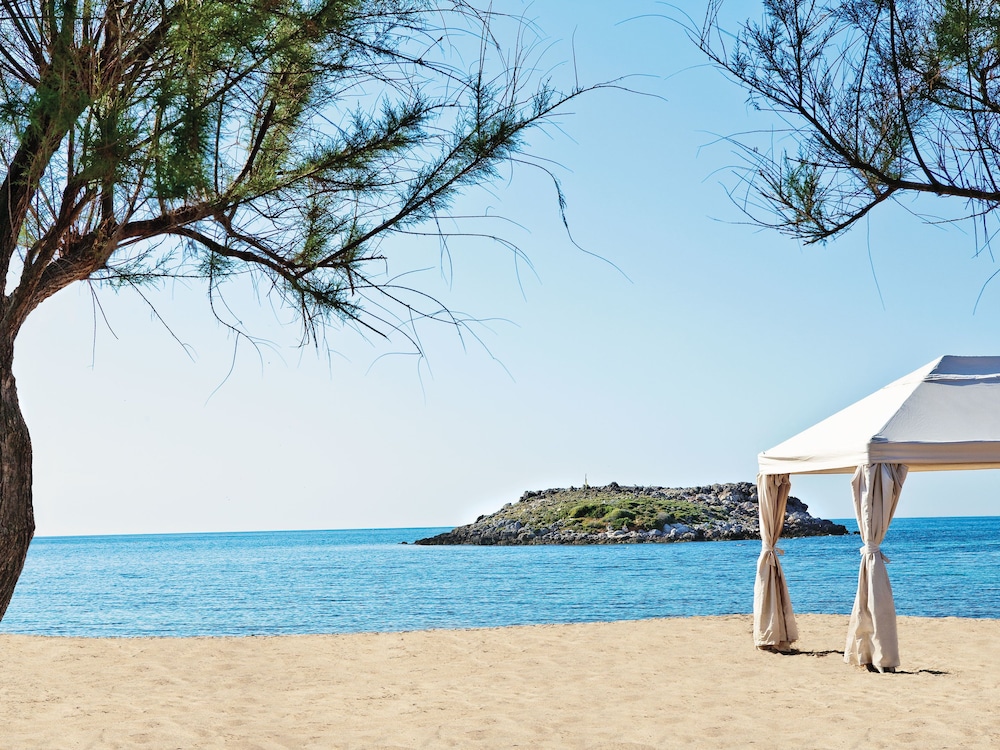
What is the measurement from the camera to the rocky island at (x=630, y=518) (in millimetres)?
52156

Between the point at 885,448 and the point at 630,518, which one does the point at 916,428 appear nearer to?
the point at 885,448

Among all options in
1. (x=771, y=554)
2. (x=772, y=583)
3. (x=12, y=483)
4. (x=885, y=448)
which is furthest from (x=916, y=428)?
(x=12, y=483)

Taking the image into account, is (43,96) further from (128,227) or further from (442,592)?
(442,592)

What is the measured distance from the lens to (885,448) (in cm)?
579

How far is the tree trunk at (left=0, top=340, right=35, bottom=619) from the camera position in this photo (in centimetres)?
262

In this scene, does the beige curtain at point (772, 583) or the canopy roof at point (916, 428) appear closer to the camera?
the canopy roof at point (916, 428)

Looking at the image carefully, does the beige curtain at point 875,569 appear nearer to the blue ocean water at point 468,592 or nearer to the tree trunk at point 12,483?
the tree trunk at point 12,483

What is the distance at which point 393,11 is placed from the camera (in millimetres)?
2988

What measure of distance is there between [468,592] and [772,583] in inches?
735

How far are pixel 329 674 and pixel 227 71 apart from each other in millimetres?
5179

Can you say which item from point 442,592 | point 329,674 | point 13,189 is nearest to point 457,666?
point 329,674

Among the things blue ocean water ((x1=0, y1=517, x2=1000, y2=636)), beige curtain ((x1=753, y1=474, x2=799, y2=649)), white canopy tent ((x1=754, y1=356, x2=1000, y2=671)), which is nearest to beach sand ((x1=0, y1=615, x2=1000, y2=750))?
beige curtain ((x1=753, y1=474, x2=799, y2=649))

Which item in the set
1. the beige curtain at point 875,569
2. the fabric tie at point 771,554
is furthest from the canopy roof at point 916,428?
the fabric tie at point 771,554

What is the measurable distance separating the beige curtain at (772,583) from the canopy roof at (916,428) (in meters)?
0.19
